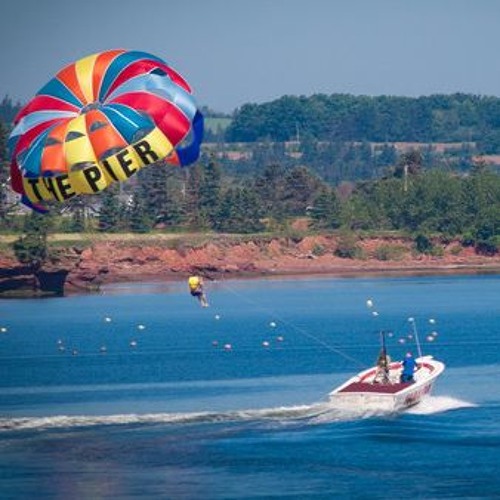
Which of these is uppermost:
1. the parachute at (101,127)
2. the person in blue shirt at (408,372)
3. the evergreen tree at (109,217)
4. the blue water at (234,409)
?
the parachute at (101,127)

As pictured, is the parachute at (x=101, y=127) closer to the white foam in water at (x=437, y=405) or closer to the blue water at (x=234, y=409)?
the blue water at (x=234, y=409)

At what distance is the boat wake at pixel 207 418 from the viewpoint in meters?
53.5

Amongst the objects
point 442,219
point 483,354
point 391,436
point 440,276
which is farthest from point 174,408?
point 442,219

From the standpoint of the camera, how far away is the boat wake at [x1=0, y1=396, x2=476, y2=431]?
176ft

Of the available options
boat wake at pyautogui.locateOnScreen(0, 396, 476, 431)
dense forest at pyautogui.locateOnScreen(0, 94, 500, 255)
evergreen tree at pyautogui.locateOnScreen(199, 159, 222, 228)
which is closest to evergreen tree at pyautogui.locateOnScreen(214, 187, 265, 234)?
dense forest at pyautogui.locateOnScreen(0, 94, 500, 255)

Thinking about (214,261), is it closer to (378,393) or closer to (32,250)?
(32,250)

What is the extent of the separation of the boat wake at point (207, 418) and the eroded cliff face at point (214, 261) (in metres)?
65.1

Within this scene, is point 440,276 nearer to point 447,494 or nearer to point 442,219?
point 442,219

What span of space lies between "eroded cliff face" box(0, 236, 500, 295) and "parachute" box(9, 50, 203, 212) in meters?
65.7

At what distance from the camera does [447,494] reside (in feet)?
149

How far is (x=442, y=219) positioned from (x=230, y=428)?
108 m

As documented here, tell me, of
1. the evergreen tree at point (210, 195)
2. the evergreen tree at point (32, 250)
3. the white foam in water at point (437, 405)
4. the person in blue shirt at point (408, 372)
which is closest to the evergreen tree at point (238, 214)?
the evergreen tree at point (210, 195)

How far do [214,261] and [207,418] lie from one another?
278ft

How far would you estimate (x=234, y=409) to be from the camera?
5828cm
